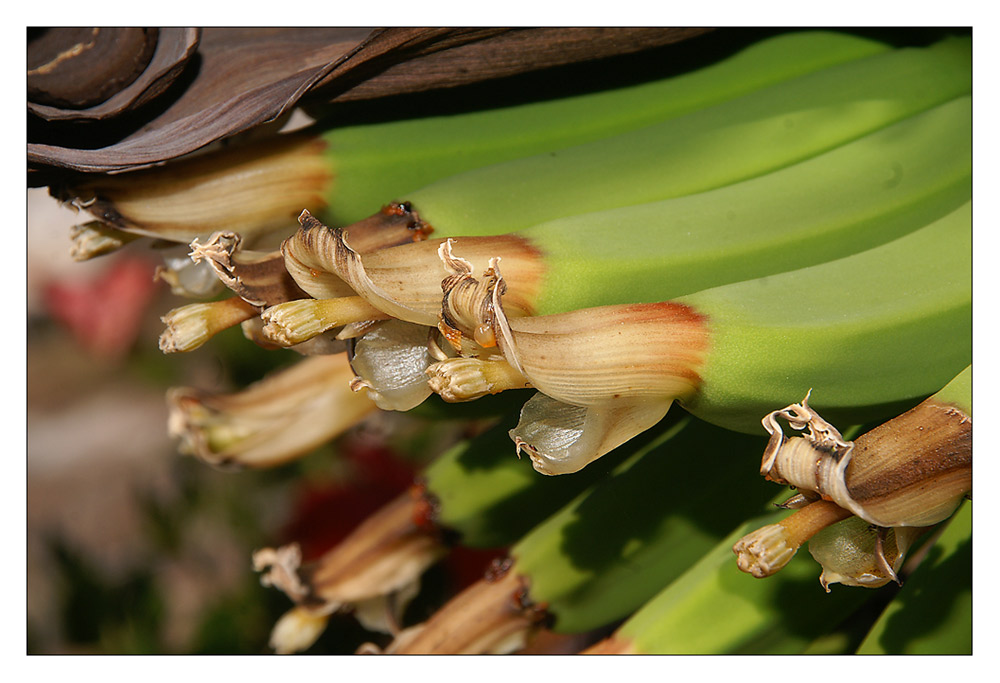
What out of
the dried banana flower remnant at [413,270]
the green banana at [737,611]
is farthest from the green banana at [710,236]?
the green banana at [737,611]

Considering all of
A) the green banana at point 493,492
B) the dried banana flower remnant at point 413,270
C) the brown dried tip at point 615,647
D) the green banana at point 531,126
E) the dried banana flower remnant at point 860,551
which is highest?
the green banana at point 531,126

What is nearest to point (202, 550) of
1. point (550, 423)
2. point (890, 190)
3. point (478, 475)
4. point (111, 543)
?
point (111, 543)

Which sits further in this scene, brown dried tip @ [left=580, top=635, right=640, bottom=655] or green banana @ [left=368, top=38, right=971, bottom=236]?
brown dried tip @ [left=580, top=635, right=640, bottom=655]

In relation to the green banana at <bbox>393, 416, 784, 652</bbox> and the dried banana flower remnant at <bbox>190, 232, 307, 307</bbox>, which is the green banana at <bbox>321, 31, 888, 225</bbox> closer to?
the dried banana flower remnant at <bbox>190, 232, 307, 307</bbox>

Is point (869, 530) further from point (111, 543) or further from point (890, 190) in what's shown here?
point (111, 543)

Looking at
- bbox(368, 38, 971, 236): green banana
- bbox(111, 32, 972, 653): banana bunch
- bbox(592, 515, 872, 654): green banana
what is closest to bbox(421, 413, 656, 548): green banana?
bbox(111, 32, 972, 653): banana bunch

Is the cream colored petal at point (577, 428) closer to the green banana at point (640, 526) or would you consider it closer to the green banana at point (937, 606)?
the green banana at point (640, 526)

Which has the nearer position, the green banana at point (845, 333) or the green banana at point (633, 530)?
the green banana at point (845, 333)
